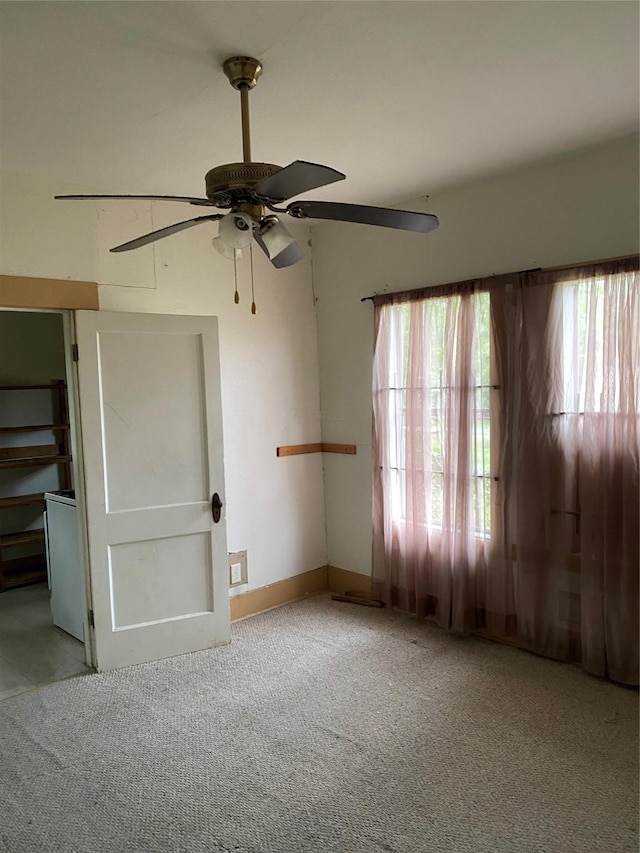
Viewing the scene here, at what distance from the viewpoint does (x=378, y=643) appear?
12.1ft

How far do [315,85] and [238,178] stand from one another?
67 cm

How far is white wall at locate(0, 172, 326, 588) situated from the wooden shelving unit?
2.20 m

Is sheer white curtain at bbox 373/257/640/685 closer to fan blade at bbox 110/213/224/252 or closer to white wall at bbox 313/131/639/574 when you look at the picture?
white wall at bbox 313/131/639/574

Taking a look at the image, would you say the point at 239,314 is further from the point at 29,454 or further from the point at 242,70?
the point at 29,454

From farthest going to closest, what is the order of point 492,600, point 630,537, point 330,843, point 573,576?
1. point 492,600
2. point 573,576
3. point 630,537
4. point 330,843

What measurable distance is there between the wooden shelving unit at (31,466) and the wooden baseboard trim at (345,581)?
8.30ft

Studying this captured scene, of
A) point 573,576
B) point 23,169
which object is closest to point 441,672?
point 573,576

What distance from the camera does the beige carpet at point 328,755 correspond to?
2.15 metres

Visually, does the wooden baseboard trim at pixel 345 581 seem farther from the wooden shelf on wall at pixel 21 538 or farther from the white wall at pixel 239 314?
the wooden shelf on wall at pixel 21 538

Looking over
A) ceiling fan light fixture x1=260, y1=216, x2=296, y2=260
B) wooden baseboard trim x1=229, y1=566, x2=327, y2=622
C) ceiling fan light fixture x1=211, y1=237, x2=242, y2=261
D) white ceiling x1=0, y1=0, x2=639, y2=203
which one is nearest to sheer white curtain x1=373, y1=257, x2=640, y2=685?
wooden baseboard trim x1=229, y1=566, x2=327, y2=622

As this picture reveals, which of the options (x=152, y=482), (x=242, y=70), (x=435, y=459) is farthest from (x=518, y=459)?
(x=242, y=70)

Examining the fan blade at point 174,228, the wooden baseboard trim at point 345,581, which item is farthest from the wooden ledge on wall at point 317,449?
the fan blade at point 174,228

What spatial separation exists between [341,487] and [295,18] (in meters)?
3.11

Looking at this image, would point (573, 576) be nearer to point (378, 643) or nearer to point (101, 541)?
point (378, 643)
